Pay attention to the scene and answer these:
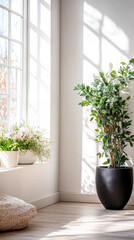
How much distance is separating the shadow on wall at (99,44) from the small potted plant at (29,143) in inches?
26.2

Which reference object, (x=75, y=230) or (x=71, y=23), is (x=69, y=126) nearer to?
(x=71, y=23)

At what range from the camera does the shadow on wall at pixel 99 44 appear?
530 cm

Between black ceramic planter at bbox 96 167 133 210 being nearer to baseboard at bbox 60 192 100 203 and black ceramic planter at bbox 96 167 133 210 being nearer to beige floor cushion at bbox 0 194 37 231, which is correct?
baseboard at bbox 60 192 100 203

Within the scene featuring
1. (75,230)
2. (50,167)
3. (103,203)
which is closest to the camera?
(75,230)

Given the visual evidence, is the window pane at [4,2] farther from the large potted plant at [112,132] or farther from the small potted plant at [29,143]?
the small potted plant at [29,143]

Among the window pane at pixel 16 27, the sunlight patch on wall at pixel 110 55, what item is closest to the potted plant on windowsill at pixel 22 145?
the window pane at pixel 16 27

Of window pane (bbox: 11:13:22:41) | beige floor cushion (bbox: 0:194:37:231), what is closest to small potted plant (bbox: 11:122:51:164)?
beige floor cushion (bbox: 0:194:37:231)

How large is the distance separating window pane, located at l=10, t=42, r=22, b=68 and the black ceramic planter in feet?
5.24

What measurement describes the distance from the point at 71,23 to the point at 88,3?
34 centimetres

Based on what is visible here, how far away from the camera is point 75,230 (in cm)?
387

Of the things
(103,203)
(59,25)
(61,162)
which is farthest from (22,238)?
(59,25)

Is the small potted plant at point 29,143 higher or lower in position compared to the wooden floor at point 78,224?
higher

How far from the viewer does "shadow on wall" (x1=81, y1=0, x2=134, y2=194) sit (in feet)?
17.4

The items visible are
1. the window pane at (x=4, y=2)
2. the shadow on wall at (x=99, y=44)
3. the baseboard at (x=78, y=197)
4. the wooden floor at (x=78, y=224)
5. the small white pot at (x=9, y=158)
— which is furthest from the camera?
the baseboard at (x=78, y=197)
